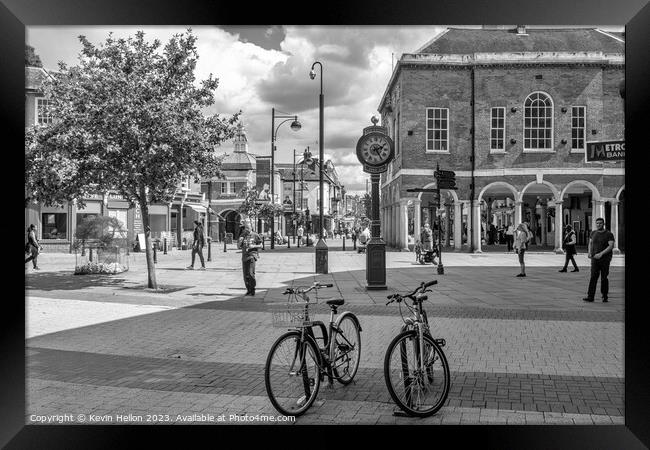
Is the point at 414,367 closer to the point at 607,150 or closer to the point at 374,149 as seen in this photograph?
the point at 607,150

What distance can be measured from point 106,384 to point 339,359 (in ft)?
8.18

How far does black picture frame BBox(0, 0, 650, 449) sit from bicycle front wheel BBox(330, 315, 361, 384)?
1158 millimetres

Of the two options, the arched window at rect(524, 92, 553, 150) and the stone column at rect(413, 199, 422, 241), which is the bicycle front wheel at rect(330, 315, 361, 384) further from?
the arched window at rect(524, 92, 553, 150)

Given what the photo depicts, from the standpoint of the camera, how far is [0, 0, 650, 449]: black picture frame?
445 centimetres

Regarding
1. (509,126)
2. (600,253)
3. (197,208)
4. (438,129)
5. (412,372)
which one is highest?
(509,126)

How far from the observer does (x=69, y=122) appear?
13680 mm

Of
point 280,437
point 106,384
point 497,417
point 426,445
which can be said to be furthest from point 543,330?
point 106,384

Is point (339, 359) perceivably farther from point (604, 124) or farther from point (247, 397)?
point (604, 124)

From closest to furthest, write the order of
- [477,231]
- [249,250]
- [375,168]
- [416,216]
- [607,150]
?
[607,150] → [249,250] → [375,168] → [477,231] → [416,216]

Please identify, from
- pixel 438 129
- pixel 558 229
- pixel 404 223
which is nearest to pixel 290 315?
pixel 404 223

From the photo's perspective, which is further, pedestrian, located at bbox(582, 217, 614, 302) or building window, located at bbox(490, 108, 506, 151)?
building window, located at bbox(490, 108, 506, 151)

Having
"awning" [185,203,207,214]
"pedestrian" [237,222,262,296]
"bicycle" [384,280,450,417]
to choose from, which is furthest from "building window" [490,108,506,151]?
"bicycle" [384,280,450,417]

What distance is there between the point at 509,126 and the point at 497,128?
0.68 metres
